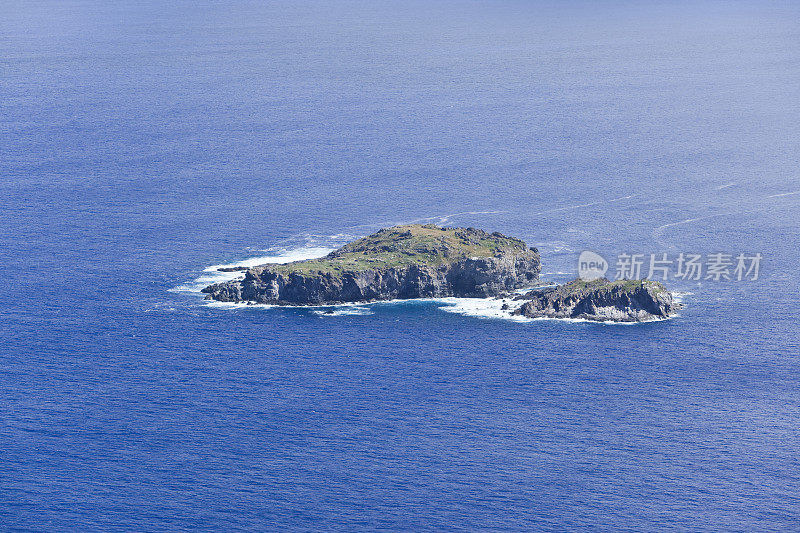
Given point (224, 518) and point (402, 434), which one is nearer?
point (224, 518)

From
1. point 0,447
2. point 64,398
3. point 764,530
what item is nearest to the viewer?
point 764,530

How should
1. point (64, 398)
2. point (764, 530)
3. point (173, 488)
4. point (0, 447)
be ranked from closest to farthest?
point (764, 530) → point (173, 488) → point (0, 447) → point (64, 398)

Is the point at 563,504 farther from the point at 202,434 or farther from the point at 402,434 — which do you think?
the point at 202,434

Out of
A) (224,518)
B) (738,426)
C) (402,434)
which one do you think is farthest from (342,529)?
(738,426)

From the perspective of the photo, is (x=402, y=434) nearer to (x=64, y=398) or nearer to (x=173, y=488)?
(x=173, y=488)

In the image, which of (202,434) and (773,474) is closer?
(773,474)

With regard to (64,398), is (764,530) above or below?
below

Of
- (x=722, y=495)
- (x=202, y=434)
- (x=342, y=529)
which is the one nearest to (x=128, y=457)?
(x=202, y=434)

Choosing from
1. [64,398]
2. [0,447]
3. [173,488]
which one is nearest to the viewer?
[173,488]
